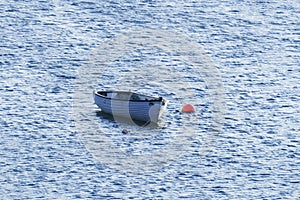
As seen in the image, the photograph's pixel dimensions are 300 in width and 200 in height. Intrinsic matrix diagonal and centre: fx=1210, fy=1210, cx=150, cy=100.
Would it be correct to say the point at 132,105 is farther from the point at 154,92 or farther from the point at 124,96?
the point at 154,92

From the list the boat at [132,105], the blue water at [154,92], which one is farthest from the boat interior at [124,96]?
the blue water at [154,92]

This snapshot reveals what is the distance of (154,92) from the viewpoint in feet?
370

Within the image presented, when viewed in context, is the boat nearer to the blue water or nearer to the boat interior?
the boat interior

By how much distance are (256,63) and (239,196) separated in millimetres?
38812

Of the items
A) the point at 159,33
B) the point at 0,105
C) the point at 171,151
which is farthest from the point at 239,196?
the point at 159,33

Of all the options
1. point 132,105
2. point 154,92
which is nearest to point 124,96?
point 132,105

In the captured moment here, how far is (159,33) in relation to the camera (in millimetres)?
135250

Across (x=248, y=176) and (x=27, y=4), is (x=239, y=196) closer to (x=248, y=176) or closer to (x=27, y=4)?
(x=248, y=176)

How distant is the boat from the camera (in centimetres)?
10400

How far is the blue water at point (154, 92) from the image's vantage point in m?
88.9

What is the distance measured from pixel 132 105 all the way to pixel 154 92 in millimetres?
7717

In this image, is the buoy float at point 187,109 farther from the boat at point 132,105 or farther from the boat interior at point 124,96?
the boat interior at point 124,96

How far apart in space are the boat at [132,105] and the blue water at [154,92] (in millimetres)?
1206

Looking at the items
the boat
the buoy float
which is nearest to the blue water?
the buoy float
